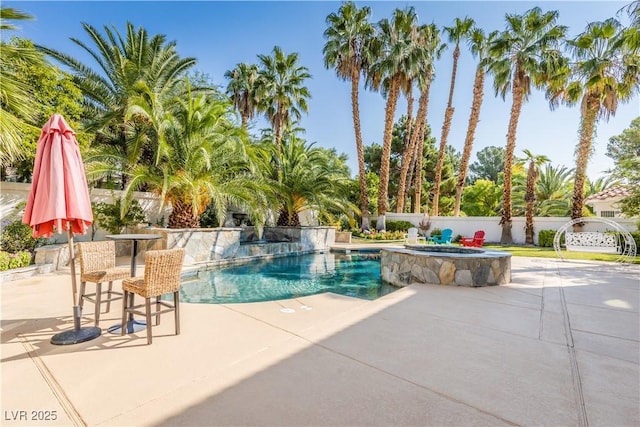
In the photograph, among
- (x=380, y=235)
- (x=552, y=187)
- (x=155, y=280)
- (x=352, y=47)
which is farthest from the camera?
(x=552, y=187)

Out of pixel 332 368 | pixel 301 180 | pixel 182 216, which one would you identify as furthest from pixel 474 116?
pixel 332 368

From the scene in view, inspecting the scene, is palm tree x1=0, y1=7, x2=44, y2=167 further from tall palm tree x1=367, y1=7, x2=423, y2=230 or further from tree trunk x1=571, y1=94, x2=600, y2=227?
tree trunk x1=571, y1=94, x2=600, y2=227

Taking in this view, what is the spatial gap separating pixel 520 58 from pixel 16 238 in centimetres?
2414

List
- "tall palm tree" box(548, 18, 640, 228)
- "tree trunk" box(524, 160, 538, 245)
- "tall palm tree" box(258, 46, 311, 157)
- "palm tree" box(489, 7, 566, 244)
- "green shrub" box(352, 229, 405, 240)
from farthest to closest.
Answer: "tall palm tree" box(258, 46, 311, 157) → "green shrub" box(352, 229, 405, 240) → "tree trunk" box(524, 160, 538, 245) → "palm tree" box(489, 7, 566, 244) → "tall palm tree" box(548, 18, 640, 228)

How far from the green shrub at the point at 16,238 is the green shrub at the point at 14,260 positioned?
3.08ft

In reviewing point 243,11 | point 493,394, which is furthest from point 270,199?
point 493,394

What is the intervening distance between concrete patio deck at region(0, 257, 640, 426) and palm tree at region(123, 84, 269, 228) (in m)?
5.32

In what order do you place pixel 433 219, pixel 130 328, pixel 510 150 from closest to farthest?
pixel 130 328 → pixel 510 150 → pixel 433 219

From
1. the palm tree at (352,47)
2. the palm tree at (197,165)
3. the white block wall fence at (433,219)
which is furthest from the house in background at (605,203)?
the palm tree at (197,165)

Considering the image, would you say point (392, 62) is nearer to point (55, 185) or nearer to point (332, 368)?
point (55, 185)

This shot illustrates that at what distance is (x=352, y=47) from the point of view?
20906 millimetres

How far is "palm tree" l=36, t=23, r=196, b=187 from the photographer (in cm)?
1244

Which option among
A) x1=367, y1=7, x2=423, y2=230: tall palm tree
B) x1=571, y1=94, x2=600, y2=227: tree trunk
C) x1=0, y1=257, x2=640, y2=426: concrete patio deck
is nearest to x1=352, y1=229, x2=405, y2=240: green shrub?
x1=367, y1=7, x2=423, y2=230: tall palm tree

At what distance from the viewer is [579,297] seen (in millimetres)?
5938
